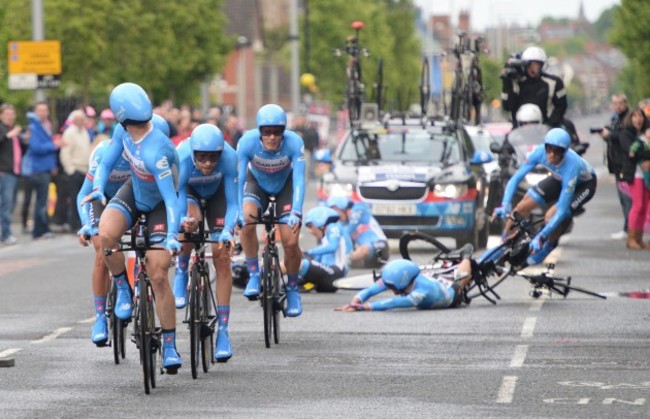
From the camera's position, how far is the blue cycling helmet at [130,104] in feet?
38.2

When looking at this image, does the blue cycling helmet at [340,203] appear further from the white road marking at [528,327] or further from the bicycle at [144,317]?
the bicycle at [144,317]

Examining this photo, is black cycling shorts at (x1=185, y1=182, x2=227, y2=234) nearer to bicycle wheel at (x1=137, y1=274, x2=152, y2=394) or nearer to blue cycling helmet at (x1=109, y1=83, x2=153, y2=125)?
blue cycling helmet at (x1=109, y1=83, x2=153, y2=125)

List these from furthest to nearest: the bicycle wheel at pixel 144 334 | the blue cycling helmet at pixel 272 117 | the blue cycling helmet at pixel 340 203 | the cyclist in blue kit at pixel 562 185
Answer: the blue cycling helmet at pixel 340 203
the cyclist in blue kit at pixel 562 185
the blue cycling helmet at pixel 272 117
the bicycle wheel at pixel 144 334

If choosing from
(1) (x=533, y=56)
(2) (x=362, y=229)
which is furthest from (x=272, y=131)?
(1) (x=533, y=56)

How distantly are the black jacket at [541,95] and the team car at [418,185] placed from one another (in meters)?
0.99

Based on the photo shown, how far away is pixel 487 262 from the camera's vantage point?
56.7ft

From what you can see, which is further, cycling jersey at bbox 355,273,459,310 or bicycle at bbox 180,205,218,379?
cycling jersey at bbox 355,273,459,310

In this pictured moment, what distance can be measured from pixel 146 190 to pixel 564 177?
7128 millimetres

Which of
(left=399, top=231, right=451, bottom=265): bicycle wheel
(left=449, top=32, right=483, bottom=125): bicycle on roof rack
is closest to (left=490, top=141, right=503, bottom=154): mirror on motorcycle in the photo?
(left=399, top=231, right=451, bottom=265): bicycle wheel

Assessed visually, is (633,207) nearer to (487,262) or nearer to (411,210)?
(411,210)

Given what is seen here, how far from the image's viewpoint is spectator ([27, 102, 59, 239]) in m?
27.2

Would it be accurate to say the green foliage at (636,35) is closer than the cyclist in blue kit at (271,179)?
No

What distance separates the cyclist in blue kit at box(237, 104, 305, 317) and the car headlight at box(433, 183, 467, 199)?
947cm

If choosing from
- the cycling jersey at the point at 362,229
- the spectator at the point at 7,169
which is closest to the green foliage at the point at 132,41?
the spectator at the point at 7,169
